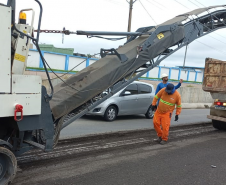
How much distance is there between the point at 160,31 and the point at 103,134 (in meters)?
3.24

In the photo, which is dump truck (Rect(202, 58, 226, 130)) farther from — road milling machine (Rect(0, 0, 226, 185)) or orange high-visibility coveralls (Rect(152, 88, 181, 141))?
orange high-visibility coveralls (Rect(152, 88, 181, 141))

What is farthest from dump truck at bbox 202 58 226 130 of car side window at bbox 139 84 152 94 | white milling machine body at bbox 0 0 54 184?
white milling machine body at bbox 0 0 54 184

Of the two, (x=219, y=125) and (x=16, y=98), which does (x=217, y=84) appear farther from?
(x=16, y=98)

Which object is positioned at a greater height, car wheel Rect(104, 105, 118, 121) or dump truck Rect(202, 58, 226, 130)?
dump truck Rect(202, 58, 226, 130)

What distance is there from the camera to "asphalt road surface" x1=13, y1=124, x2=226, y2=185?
4.31m

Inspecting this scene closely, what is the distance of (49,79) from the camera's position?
13.5ft

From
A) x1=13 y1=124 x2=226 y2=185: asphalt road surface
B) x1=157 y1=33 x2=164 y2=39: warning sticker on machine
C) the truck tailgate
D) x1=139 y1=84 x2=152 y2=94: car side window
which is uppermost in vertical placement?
x1=157 y1=33 x2=164 y2=39: warning sticker on machine

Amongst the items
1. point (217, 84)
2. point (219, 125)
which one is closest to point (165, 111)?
point (217, 84)

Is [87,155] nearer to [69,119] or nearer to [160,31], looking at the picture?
[69,119]

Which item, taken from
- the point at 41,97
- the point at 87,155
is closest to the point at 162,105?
the point at 87,155

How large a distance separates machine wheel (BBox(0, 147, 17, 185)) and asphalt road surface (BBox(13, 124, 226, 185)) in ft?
1.35

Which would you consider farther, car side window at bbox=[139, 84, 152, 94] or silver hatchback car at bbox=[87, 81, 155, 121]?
car side window at bbox=[139, 84, 152, 94]

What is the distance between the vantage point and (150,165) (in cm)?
518

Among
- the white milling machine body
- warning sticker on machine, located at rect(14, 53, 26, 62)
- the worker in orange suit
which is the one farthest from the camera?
the worker in orange suit
